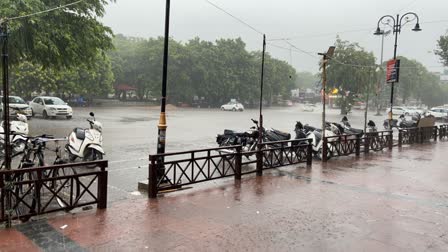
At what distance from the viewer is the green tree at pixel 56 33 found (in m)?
13.1

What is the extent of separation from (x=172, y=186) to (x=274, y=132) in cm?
600

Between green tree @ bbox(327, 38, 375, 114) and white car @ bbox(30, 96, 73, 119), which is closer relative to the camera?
white car @ bbox(30, 96, 73, 119)

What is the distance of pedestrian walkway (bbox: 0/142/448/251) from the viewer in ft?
16.7

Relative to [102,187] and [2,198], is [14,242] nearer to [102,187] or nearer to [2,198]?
[2,198]

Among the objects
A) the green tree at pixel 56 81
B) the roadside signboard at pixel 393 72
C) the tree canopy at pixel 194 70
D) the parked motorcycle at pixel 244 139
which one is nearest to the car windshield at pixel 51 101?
the green tree at pixel 56 81

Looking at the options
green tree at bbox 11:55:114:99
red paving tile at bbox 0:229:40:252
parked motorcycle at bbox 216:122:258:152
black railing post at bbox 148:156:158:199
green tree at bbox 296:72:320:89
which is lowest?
red paving tile at bbox 0:229:40:252

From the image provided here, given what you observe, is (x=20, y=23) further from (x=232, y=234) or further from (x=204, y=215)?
(x=232, y=234)

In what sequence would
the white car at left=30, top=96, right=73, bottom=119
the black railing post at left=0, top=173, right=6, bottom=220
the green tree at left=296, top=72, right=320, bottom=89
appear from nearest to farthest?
the black railing post at left=0, top=173, right=6, bottom=220
the white car at left=30, top=96, right=73, bottom=119
the green tree at left=296, top=72, right=320, bottom=89

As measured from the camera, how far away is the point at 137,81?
53250 millimetres

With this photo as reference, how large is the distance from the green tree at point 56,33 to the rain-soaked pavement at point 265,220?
23.1 feet

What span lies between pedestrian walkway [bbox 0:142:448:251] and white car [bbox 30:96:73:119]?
19.4m

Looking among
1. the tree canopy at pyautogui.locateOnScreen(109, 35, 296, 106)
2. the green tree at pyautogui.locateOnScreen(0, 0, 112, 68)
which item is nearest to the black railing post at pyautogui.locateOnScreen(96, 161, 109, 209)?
the green tree at pyautogui.locateOnScreen(0, 0, 112, 68)

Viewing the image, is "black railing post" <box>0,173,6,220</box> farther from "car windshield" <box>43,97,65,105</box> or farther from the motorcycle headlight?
"car windshield" <box>43,97,65,105</box>

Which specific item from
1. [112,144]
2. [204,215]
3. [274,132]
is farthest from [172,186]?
[112,144]
